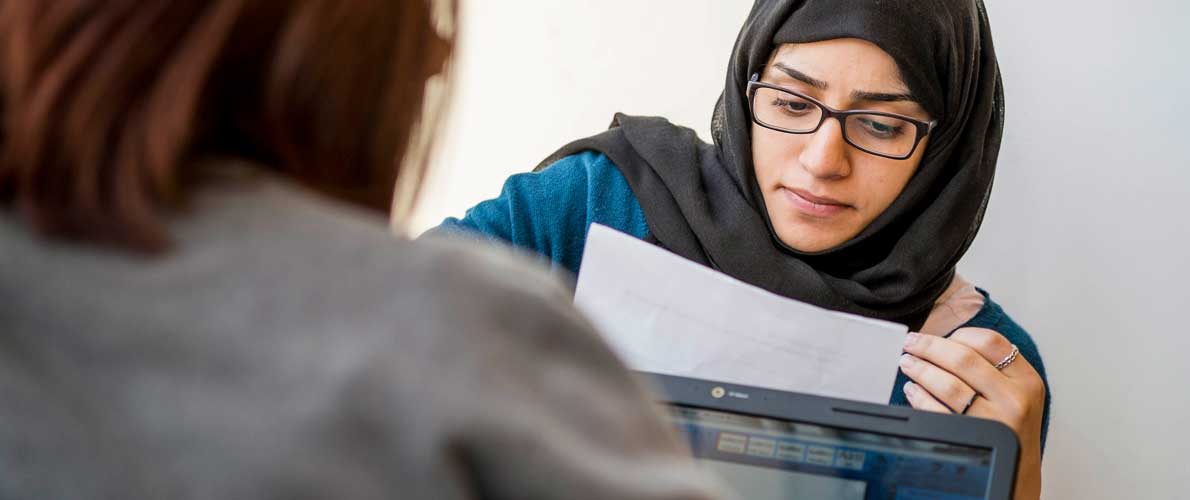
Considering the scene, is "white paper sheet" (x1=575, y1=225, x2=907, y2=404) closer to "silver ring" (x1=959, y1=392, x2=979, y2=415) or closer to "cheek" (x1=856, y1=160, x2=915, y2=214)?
"silver ring" (x1=959, y1=392, x2=979, y2=415)

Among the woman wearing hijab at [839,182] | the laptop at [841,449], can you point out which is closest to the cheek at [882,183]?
the woman wearing hijab at [839,182]

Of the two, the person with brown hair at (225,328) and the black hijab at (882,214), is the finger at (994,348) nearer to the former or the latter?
the black hijab at (882,214)

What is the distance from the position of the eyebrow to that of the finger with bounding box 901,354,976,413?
29 cm

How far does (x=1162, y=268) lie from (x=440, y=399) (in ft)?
5.02

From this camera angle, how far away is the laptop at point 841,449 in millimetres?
748

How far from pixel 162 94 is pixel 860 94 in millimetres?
1007

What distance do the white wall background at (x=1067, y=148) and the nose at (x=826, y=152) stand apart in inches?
18.7

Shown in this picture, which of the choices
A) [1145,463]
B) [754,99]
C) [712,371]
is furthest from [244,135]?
[1145,463]

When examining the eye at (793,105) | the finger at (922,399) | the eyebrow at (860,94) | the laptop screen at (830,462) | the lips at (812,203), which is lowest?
the finger at (922,399)

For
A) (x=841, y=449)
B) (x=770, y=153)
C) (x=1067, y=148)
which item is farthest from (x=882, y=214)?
(x=841, y=449)

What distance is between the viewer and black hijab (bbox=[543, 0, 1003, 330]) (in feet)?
4.40

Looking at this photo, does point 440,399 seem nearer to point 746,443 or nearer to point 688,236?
point 746,443

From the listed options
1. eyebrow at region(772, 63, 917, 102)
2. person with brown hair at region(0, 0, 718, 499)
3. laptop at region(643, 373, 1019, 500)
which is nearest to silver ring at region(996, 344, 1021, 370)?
eyebrow at region(772, 63, 917, 102)

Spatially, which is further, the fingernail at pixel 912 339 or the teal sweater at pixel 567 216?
the teal sweater at pixel 567 216
